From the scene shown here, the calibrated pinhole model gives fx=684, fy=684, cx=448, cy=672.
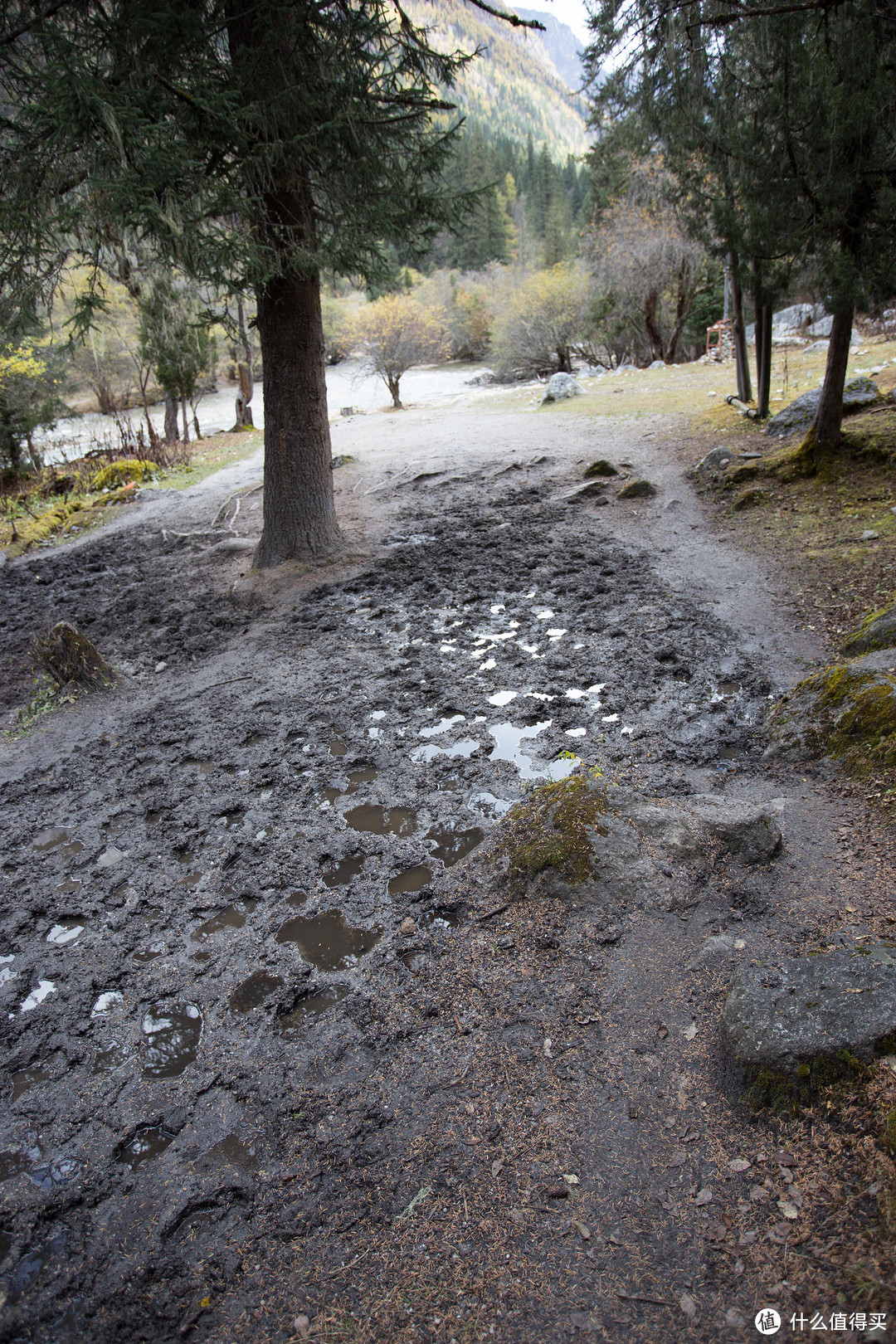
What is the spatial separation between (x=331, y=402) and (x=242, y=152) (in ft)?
89.4

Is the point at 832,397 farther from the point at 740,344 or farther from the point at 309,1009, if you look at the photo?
the point at 309,1009

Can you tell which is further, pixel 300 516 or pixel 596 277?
pixel 596 277

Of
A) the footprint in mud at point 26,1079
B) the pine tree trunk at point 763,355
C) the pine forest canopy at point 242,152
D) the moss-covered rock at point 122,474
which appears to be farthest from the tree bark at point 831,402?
the moss-covered rock at point 122,474

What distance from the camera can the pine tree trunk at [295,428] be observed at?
7.38 metres

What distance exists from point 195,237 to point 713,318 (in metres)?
32.4

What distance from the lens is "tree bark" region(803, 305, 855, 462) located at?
311 inches

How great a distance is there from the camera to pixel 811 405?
9.98 metres

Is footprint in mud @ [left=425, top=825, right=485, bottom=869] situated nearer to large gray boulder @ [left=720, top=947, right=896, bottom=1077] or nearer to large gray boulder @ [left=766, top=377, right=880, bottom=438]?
large gray boulder @ [left=720, top=947, right=896, bottom=1077]

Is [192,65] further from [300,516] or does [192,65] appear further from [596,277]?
[596,277]

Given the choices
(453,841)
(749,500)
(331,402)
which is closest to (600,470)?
(749,500)

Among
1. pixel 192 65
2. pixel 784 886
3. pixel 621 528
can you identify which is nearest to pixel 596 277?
pixel 621 528

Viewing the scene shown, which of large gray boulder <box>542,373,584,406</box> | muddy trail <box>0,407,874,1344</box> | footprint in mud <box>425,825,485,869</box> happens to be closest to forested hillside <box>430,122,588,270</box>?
large gray boulder <box>542,373,584,406</box>

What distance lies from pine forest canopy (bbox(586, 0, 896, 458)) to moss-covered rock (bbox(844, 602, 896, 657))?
444 cm

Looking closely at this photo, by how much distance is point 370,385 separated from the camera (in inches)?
1439
